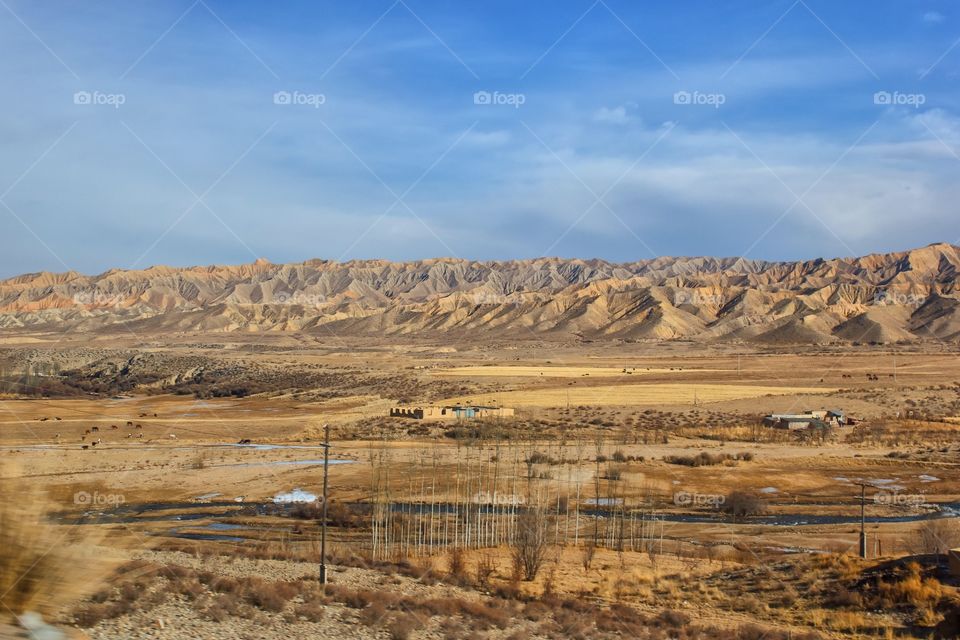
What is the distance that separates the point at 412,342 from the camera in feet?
598

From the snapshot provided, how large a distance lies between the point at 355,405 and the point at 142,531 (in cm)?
4323

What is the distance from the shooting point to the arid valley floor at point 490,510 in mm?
17344

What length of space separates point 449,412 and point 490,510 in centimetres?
2896

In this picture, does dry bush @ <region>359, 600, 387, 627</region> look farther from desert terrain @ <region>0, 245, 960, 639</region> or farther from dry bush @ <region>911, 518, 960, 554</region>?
dry bush @ <region>911, 518, 960, 554</region>

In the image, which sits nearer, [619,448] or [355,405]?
[619,448]

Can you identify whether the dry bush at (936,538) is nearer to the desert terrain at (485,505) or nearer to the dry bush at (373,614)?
the desert terrain at (485,505)

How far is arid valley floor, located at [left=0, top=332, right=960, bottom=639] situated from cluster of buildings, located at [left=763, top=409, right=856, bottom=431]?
1.44 meters

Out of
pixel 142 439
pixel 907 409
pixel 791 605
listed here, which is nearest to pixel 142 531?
pixel 791 605

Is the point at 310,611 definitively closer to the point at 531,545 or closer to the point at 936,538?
the point at 531,545

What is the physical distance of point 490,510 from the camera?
1324 inches

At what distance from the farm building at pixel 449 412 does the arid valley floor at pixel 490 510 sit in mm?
1690

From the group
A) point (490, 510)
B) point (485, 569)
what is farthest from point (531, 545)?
point (490, 510)

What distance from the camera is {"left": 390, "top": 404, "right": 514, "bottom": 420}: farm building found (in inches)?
2402

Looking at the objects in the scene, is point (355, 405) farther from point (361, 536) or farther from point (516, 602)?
point (516, 602)
